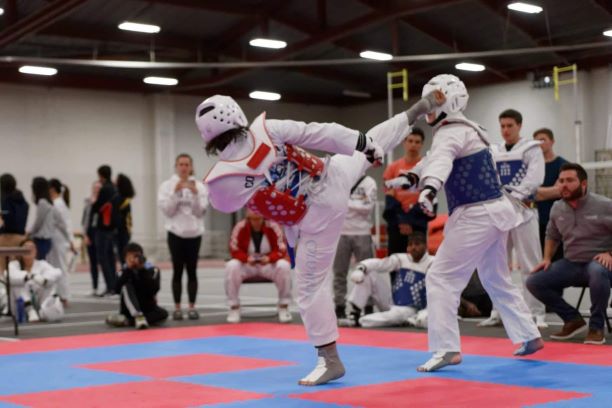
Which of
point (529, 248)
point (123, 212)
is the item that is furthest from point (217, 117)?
point (123, 212)

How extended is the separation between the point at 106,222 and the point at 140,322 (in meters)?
4.14

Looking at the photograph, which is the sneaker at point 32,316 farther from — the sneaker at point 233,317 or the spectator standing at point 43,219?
the sneaker at point 233,317

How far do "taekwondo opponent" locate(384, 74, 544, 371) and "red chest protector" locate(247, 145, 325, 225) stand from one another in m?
0.71

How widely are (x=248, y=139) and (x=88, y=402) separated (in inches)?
64.0

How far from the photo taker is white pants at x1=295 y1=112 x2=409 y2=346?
4.86 meters

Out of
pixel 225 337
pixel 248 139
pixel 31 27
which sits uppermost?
pixel 31 27

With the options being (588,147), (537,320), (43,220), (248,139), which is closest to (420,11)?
(588,147)

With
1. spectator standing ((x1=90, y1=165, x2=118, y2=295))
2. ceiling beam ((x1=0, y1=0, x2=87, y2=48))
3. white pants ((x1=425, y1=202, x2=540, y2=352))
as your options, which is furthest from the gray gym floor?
ceiling beam ((x1=0, y1=0, x2=87, y2=48))

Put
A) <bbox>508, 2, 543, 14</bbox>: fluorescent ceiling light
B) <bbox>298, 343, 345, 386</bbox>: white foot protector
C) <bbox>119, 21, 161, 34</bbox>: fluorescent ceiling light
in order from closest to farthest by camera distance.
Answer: <bbox>298, 343, 345, 386</bbox>: white foot protector, <bbox>508, 2, 543, 14</bbox>: fluorescent ceiling light, <bbox>119, 21, 161, 34</bbox>: fluorescent ceiling light

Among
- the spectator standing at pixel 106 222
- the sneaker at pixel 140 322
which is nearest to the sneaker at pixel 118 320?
the sneaker at pixel 140 322

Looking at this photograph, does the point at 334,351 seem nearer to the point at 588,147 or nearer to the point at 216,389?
the point at 216,389

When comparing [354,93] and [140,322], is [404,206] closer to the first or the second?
[140,322]

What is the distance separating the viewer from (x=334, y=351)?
16.1 feet

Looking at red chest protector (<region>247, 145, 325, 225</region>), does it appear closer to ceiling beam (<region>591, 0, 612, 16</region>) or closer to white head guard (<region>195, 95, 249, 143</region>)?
white head guard (<region>195, 95, 249, 143</region>)
